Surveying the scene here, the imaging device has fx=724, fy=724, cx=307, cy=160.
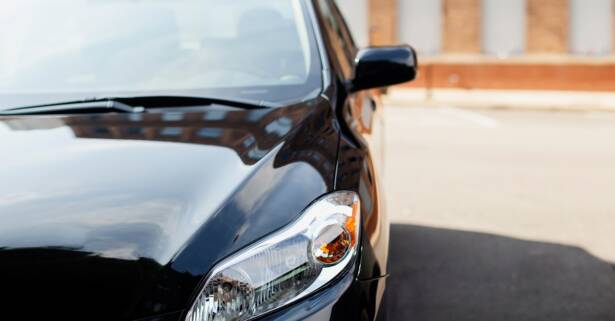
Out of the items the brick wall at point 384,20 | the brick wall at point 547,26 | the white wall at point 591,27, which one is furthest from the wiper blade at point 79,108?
the brick wall at point 547,26

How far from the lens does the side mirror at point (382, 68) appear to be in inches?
110

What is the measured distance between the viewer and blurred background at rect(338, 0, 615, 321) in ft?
12.5

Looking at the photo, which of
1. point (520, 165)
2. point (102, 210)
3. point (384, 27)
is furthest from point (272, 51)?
point (384, 27)

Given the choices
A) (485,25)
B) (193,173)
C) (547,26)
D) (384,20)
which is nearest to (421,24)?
(384,20)

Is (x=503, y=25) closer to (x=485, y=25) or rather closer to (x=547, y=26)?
(x=485, y=25)

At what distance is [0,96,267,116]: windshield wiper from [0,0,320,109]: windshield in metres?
0.07

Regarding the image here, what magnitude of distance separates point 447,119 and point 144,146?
1186 centimetres

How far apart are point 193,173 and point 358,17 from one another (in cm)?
3496

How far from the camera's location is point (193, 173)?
1.86 m

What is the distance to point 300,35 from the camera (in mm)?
2867

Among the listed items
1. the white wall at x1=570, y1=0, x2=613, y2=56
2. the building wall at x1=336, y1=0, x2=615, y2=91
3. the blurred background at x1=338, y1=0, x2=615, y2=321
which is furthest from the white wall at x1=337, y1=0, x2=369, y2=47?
the blurred background at x1=338, y1=0, x2=615, y2=321

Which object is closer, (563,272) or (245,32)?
(245,32)

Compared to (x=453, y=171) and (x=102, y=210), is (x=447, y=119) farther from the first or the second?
(x=102, y=210)

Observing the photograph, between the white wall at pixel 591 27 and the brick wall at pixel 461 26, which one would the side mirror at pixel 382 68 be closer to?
the brick wall at pixel 461 26
